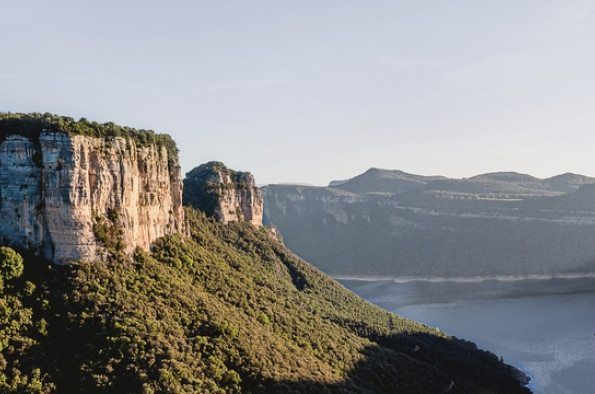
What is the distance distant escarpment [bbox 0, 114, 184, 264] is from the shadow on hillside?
63.8 feet

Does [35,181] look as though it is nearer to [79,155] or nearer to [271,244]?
[79,155]

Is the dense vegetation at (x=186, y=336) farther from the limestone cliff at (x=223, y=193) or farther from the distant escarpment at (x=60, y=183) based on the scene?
the limestone cliff at (x=223, y=193)

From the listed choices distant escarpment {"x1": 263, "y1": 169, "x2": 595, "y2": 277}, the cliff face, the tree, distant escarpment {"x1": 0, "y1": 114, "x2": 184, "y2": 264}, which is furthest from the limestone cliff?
distant escarpment {"x1": 263, "y1": 169, "x2": 595, "y2": 277}

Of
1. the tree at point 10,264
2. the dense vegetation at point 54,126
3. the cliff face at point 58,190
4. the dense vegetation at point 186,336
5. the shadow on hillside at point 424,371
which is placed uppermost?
the dense vegetation at point 54,126

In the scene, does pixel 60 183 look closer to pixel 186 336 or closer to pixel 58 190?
pixel 58 190

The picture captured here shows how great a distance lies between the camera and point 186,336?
1240 inches

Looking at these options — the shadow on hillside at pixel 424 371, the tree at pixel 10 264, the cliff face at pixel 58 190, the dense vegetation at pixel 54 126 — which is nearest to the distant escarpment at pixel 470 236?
the shadow on hillside at pixel 424 371

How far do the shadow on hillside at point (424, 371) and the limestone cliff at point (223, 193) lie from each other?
1257 inches

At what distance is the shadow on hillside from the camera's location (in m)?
41.4

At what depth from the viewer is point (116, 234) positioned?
33.8 meters

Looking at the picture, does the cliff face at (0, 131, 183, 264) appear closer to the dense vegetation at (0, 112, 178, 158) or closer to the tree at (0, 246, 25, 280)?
the dense vegetation at (0, 112, 178, 158)

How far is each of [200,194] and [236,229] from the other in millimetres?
8616

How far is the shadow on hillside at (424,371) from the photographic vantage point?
1630 inches

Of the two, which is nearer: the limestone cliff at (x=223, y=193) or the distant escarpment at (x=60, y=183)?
the distant escarpment at (x=60, y=183)
